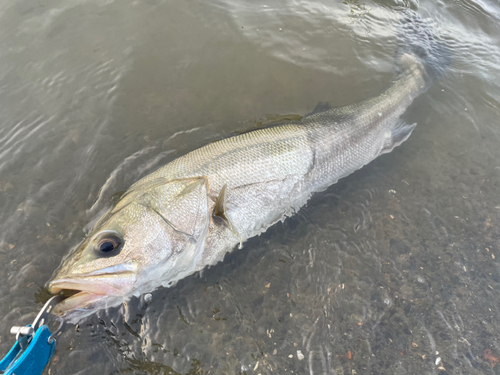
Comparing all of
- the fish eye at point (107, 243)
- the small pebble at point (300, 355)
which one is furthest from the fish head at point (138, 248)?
the small pebble at point (300, 355)

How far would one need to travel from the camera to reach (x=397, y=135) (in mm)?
4590

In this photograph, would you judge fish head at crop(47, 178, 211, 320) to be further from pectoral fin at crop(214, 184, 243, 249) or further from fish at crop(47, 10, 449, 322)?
pectoral fin at crop(214, 184, 243, 249)

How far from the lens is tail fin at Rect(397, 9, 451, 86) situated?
17.6 ft

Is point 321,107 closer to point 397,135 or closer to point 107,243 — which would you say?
point 397,135

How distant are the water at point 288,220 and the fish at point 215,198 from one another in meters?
0.34

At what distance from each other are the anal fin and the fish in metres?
0.02

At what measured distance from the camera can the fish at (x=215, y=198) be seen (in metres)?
2.73

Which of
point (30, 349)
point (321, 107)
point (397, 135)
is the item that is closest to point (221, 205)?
point (30, 349)

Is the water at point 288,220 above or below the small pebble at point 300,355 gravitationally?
above

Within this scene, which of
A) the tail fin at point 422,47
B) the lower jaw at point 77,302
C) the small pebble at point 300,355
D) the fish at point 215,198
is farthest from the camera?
the tail fin at point 422,47

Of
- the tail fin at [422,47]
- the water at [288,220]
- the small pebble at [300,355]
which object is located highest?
the tail fin at [422,47]

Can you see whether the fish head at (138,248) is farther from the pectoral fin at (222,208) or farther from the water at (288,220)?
the water at (288,220)

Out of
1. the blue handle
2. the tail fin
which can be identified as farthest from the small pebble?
the tail fin

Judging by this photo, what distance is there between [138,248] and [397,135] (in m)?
3.97
